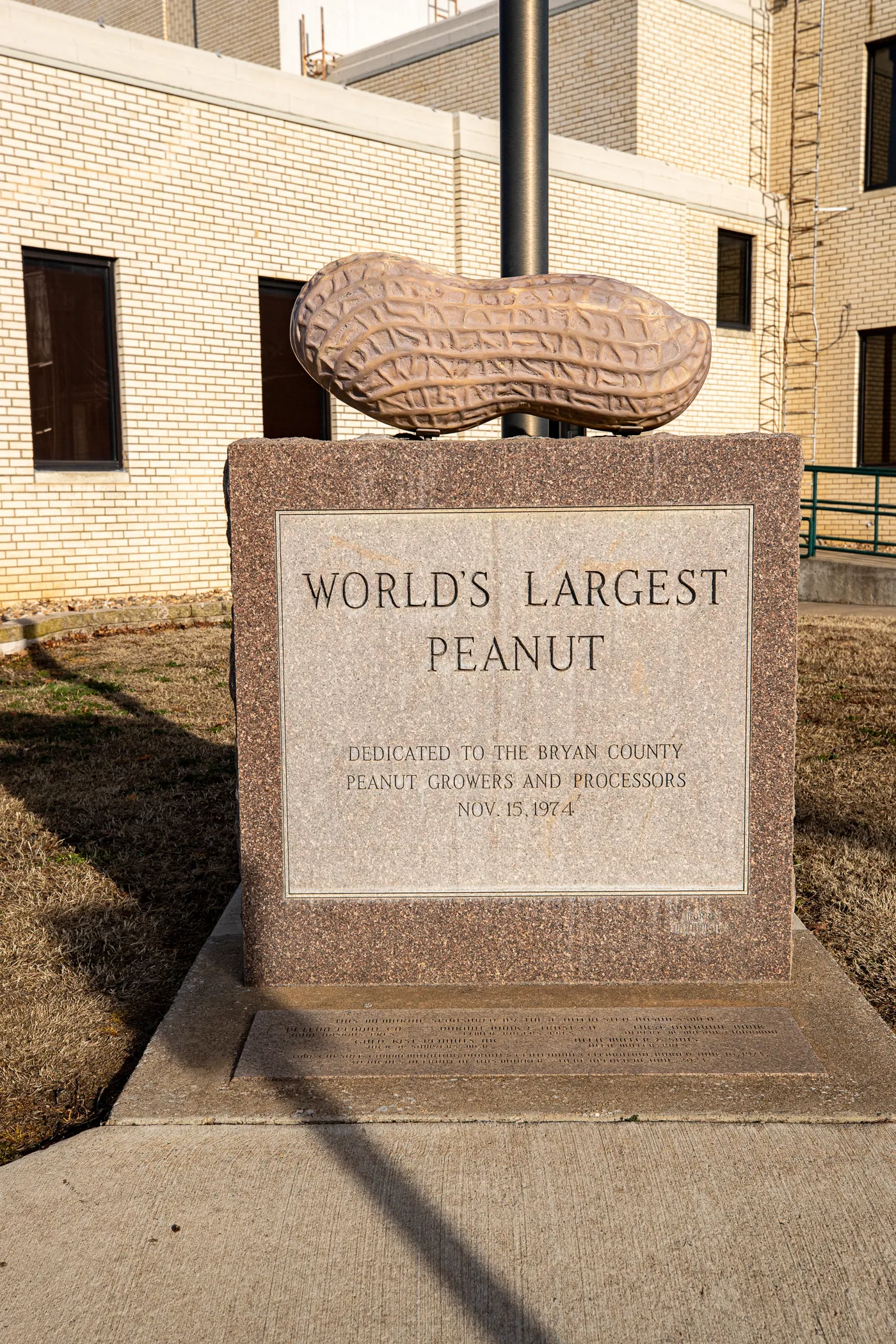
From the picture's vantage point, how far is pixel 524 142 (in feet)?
14.1

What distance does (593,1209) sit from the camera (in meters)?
2.38

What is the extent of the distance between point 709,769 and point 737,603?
492mm

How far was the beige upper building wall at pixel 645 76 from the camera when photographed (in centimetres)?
1753

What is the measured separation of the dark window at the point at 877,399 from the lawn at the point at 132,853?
1081 centimetres

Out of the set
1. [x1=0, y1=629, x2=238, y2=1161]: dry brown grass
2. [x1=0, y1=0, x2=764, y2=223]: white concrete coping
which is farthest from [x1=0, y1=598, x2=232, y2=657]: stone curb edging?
[x1=0, y1=0, x2=764, y2=223]: white concrete coping

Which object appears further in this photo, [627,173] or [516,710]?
[627,173]

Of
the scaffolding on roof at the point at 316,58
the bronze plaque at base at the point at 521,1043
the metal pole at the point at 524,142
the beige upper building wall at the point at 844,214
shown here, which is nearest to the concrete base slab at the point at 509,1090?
the bronze plaque at base at the point at 521,1043

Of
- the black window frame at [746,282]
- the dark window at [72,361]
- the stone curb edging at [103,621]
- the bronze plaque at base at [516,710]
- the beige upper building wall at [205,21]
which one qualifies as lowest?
the stone curb edging at [103,621]

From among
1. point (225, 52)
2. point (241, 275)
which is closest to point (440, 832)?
point (241, 275)

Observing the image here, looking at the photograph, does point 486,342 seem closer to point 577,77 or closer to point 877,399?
point 877,399

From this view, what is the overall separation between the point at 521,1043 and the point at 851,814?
2.77 meters

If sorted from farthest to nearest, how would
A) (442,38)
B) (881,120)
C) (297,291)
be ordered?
(442,38) < (881,120) < (297,291)

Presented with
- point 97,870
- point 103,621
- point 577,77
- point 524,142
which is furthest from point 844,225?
point 97,870

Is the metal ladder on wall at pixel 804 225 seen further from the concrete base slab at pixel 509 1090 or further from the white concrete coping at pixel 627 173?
the concrete base slab at pixel 509 1090
